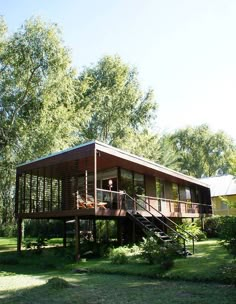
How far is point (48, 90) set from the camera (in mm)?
22797

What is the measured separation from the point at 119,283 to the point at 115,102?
24.6 m

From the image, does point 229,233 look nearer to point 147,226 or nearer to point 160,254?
point 160,254

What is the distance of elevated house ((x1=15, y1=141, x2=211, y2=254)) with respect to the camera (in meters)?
15.2

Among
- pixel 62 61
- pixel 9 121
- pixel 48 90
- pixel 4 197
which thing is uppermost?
pixel 62 61

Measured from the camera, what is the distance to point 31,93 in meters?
22.9

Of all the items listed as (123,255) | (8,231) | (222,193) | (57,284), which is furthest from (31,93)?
(222,193)

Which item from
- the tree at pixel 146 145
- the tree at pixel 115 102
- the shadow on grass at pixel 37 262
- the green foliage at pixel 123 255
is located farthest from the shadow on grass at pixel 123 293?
the tree at pixel 115 102

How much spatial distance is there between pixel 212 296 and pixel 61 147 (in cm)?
1553

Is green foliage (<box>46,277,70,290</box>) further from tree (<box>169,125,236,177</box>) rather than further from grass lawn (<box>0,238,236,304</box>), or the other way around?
tree (<box>169,125,236,177</box>)

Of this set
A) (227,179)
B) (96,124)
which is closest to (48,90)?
(96,124)

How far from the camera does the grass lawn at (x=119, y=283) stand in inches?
320

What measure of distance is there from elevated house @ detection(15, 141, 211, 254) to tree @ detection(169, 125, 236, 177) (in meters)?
28.7

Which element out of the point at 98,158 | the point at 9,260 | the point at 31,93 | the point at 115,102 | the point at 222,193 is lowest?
the point at 9,260

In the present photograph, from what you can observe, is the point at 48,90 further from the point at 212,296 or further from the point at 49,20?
the point at 212,296
